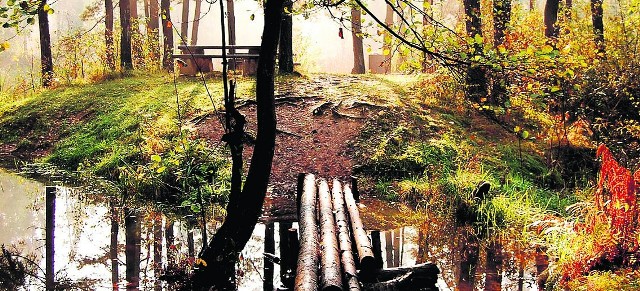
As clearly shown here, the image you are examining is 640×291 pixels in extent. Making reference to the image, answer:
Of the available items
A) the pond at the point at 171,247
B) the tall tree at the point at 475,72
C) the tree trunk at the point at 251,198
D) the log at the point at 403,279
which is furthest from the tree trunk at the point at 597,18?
the tree trunk at the point at 251,198

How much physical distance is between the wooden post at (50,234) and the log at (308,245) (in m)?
2.87

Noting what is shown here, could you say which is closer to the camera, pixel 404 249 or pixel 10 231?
pixel 404 249

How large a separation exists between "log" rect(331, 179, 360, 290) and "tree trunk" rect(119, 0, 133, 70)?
42.5 feet

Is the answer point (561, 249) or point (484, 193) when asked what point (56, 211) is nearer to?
point (484, 193)

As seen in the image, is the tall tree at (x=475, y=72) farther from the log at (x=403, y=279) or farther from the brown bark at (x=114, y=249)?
the brown bark at (x=114, y=249)

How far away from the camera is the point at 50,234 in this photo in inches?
328

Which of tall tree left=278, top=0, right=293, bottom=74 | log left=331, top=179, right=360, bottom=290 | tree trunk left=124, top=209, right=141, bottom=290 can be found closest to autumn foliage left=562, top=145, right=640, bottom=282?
log left=331, top=179, right=360, bottom=290

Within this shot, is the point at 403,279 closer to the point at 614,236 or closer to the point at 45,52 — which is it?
the point at 614,236

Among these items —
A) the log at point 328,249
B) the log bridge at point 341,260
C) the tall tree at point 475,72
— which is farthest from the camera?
the tall tree at point 475,72

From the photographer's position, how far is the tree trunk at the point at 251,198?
20.1ft

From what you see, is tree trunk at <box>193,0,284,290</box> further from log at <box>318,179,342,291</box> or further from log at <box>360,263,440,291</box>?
log at <box>360,263,440,291</box>

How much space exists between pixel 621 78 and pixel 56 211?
11.5 metres

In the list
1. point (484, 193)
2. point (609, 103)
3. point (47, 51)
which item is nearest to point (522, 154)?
point (609, 103)

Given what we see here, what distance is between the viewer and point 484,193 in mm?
9195
